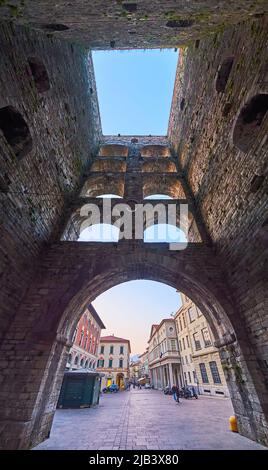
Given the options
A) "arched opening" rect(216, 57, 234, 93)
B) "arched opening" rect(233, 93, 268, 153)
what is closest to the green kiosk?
"arched opening" rect(233, 93, 268, 153)

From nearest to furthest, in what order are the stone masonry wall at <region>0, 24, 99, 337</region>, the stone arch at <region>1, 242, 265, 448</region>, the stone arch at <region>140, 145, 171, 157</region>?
the stone masonry wall at <region>0, 24, 99, 337</region> → the stone arch at <region>1, 242, 265, 448</region> → the stone arch at <region>140, 145, 171, 157</region>

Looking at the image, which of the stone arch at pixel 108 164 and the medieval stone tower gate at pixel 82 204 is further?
the stone arch at pixel 108 164

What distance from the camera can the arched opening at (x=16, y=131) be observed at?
5.26 metres

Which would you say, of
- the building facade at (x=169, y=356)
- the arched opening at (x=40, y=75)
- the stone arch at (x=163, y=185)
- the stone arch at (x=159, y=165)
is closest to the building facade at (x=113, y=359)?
the building facade at (x=169, y=356)

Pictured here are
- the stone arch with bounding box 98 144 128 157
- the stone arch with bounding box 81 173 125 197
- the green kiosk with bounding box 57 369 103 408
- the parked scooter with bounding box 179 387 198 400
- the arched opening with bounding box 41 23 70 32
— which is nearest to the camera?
the arched opening with bounding box 41 23 70 32

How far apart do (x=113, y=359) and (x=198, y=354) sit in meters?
25.7

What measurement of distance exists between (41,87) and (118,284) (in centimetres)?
713

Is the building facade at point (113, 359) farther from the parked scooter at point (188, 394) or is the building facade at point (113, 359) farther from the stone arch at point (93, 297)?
the stone arch at point (93, 297)

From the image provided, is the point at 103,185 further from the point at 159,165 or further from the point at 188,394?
the point at 188,394

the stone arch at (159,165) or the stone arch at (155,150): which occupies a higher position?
the stone arch at (155,150)

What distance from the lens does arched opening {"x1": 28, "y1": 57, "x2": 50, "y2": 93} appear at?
5.84m

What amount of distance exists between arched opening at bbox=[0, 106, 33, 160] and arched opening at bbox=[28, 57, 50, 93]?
1512 mm

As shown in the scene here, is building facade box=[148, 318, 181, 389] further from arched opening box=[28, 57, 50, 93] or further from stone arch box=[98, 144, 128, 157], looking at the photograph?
arched opening box=[28, 57, 50, 93]

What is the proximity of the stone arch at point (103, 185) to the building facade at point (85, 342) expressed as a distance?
13958 mm
